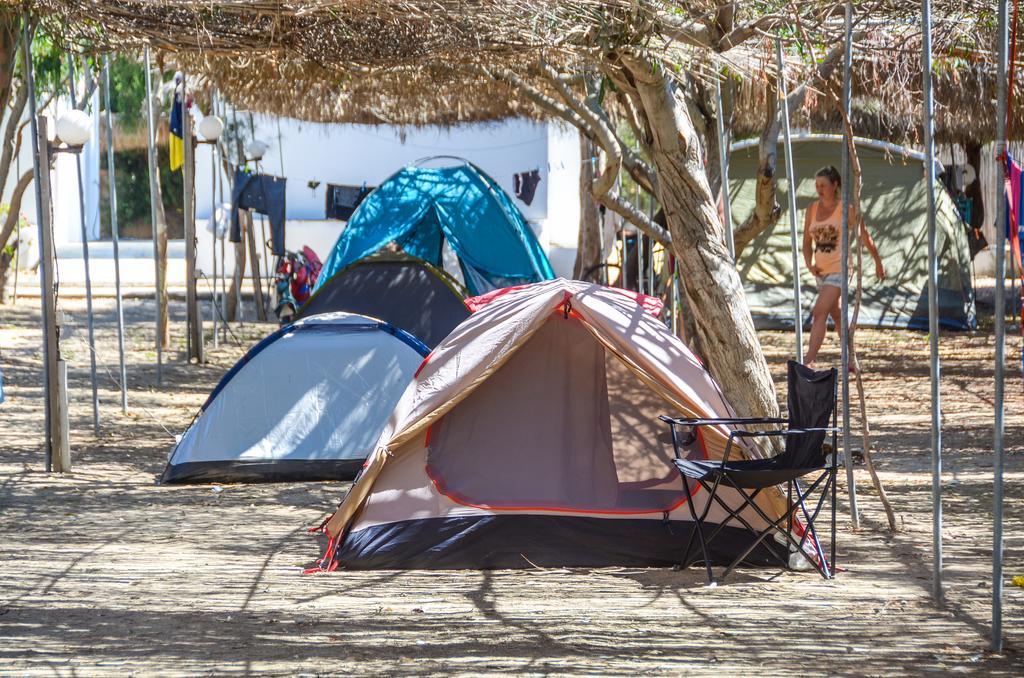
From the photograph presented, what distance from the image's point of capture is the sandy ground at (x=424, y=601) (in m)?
3.77

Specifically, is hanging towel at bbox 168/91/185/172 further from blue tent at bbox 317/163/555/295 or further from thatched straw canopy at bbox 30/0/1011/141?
thatched straw canopy at bbox 30/0/1011/141

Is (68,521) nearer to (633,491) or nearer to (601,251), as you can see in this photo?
(633,491)

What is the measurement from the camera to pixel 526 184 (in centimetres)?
1838

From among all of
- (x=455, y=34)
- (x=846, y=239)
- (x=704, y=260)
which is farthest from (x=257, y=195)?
(x=846, y=239)

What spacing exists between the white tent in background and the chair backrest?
8.76 ft

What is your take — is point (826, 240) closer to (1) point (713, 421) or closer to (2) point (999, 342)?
(1) point (713, 421)

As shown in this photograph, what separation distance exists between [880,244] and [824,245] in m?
5.81

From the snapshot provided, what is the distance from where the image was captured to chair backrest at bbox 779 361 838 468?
475 cm

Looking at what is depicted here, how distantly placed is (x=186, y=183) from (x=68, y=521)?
578 centimetres

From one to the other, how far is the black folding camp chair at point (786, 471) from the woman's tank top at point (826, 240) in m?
3.48

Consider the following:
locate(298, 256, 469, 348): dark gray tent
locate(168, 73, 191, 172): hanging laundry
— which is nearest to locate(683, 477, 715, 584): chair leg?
locate(298, 256, 469, 348): dark gray tent

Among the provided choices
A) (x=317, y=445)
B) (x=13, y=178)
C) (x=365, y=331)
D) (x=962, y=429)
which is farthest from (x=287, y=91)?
(x=13, y=178)

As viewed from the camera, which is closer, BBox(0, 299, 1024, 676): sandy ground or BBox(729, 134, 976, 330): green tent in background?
BBox(0, 299, 1024, 676): sandy ground

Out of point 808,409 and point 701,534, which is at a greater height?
point 808,409
